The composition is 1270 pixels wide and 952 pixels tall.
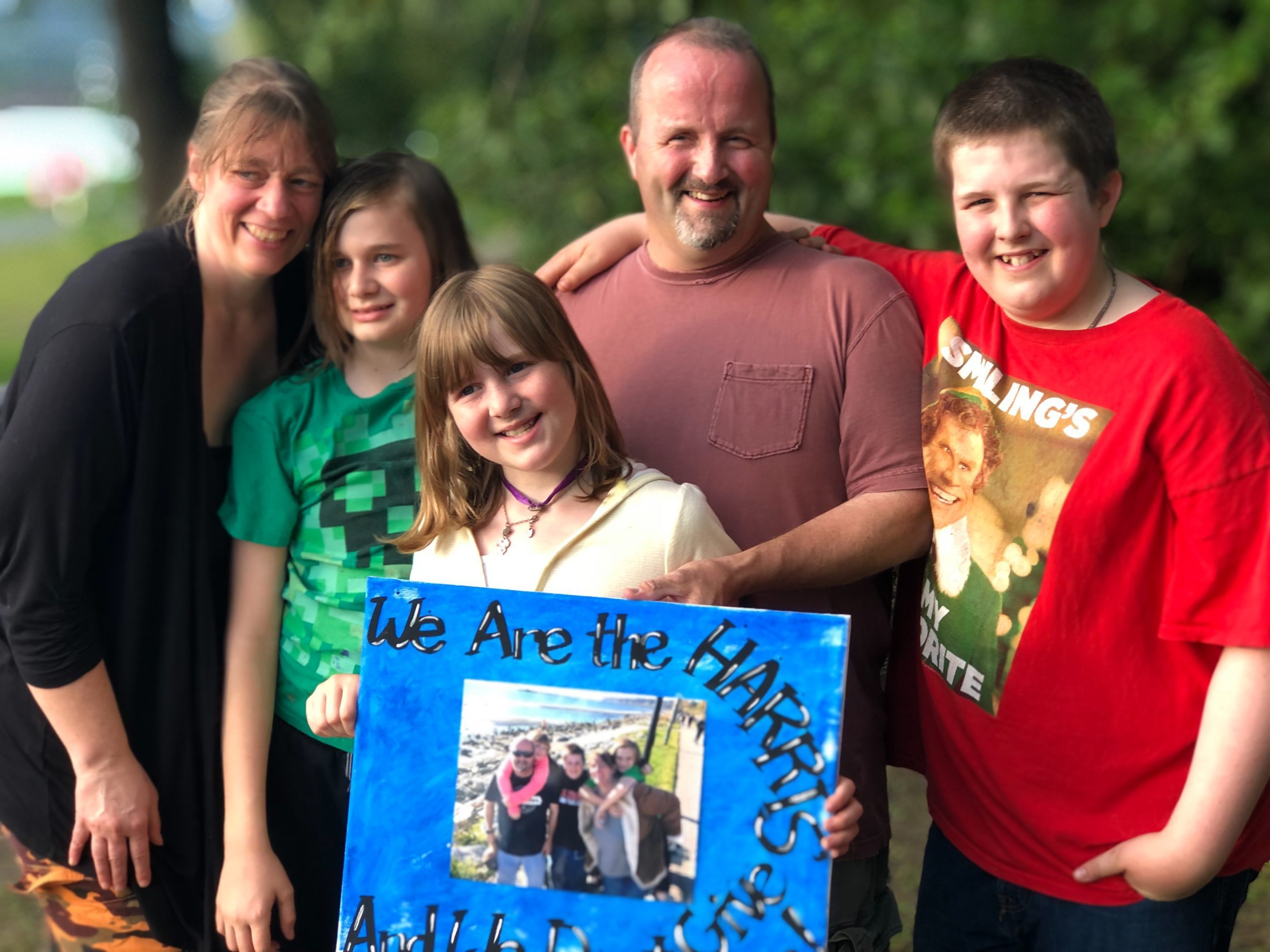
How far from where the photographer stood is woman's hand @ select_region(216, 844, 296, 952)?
235 cm

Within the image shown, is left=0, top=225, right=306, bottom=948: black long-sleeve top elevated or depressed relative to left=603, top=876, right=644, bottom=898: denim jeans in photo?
elevated

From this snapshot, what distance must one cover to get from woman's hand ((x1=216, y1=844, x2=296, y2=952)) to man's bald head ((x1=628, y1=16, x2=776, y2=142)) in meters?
1.75

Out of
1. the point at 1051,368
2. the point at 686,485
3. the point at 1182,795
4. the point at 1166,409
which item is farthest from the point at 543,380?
the point at 1182,795

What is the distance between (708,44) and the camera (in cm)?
251

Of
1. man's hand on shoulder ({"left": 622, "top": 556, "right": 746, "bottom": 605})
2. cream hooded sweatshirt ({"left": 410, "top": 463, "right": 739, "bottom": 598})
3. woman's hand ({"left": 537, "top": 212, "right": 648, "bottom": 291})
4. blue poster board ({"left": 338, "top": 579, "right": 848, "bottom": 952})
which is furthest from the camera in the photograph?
woman's hand ({"left": 537, "top": 212, "right": 648, "bottom": 291})

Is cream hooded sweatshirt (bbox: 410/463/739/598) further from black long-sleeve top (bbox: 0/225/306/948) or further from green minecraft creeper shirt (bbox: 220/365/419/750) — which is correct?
black long-sleeve top (bbox: 0/225/306/948)

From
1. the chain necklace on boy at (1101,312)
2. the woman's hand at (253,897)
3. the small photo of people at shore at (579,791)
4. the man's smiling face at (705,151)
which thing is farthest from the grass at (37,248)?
the chain necklace on boy at (1101,312)

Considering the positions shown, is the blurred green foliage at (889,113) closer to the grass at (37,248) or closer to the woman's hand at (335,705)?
the grass at (37,248)

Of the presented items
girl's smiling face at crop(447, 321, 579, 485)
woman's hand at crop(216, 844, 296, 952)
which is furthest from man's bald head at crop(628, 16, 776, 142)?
woman's hand at crop(216, 844, 296, 952)

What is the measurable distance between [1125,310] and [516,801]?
1328 mm

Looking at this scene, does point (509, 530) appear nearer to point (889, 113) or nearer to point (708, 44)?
point (708, 44)

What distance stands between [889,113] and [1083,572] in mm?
4399

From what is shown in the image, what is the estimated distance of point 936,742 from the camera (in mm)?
2277

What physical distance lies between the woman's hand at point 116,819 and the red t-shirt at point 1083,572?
5.39 feet
